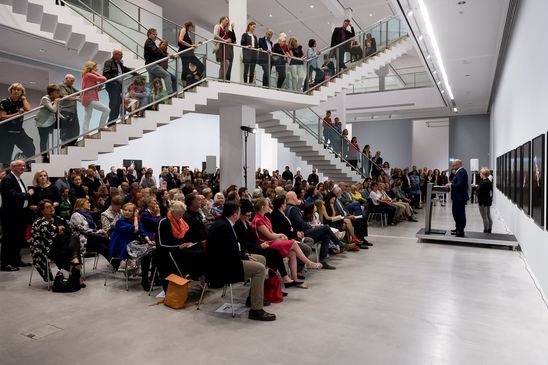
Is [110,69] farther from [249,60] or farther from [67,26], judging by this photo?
[249,60]

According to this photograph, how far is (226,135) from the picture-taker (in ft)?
45.0

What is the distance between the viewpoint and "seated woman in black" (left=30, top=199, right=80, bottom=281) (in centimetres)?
593

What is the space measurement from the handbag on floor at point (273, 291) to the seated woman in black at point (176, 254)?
0.86 m

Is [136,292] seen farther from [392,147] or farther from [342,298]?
[392,147]

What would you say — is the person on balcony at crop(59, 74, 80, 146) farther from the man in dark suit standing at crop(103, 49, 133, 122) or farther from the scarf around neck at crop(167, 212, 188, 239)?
the scarf around neck at crop(167, 212, 188, 239)

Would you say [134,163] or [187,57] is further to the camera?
[134,163]

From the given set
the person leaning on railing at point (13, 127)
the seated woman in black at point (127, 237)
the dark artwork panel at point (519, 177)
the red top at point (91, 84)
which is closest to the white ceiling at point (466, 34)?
the dark artwork panel at point (519, 177)

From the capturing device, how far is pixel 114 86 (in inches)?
363

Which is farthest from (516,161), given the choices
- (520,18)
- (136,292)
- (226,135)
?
(226,135)

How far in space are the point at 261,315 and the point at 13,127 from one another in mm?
Result: 5801

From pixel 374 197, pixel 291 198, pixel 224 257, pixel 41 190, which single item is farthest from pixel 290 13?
pixel 224 257

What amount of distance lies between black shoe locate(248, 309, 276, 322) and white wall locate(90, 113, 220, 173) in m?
15.9

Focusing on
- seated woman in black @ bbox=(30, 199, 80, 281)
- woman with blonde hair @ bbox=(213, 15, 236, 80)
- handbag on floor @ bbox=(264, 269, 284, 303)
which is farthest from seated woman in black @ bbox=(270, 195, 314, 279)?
woman with blonde hair @ bbox=(213, 15, 236, 80)

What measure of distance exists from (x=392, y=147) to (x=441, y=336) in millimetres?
23521
